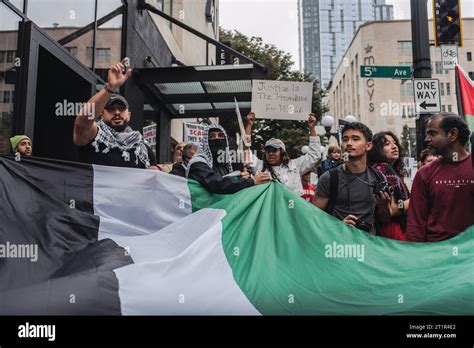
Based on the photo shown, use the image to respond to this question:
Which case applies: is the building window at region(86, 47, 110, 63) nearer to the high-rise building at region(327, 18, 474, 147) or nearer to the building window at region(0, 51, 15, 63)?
the building window at region(0, 51, 15, 63)

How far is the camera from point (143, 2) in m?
10.6

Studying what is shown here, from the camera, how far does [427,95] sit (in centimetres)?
767

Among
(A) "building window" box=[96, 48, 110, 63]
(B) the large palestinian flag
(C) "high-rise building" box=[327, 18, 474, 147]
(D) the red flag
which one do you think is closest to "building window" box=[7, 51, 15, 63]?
(B) the large palestinian flag

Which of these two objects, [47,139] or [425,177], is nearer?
[425,177]

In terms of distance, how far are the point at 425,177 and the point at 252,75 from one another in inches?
245

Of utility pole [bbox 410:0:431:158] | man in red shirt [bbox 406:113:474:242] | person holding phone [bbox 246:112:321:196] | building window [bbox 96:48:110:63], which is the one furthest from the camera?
building window [bbox 96:48:110:63]

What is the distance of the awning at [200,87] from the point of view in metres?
9.63

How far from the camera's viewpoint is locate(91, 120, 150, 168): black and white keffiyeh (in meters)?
4.19

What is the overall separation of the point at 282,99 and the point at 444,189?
147 inches

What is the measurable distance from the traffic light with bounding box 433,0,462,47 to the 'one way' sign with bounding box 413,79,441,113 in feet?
3.94

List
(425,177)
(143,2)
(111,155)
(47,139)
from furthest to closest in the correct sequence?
(143,2), (47,139), (111,155), (425,177)

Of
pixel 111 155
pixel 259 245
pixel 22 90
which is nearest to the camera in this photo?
pixel 259 245
